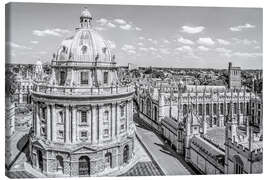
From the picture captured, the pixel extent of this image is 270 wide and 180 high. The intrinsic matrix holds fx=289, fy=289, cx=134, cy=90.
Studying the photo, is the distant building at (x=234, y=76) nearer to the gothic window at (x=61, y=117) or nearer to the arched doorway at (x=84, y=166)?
the arched doorway at (x=84, y=166)

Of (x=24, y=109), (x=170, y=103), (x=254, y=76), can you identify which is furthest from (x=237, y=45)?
(x=24, y=109)

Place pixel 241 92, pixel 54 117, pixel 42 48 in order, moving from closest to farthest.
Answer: pixel 42 48
pixel 54 117
pixel 241 92

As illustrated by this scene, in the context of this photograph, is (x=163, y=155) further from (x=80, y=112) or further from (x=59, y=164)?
(x=59, y=164)

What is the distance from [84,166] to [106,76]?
6485 mm

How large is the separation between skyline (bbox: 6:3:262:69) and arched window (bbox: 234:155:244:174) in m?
6.07

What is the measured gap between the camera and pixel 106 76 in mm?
21109

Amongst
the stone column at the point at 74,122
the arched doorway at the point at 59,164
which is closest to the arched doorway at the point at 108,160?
the stone column at the point at 74,122

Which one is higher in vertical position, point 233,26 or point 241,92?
point 233,26

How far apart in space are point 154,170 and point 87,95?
21.6ft

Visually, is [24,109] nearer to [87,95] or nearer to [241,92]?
[87,95]

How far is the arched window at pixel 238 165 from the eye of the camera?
648 inches

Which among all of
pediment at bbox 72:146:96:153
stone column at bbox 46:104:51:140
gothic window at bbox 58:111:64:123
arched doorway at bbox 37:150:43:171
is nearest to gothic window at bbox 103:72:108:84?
gothic window at bbox 58:111:64:123

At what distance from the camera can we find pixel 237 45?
63.1ft

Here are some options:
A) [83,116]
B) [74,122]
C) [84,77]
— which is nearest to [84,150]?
[74,122]
